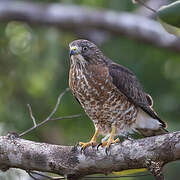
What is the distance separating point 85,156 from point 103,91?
1220mm

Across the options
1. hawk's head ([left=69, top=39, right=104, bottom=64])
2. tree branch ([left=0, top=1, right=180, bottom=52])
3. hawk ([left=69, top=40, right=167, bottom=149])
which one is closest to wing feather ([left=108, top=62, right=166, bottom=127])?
hawk ([left=69, top=40, right=167, bottom=149])

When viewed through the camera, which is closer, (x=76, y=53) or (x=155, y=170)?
(x=155, y=170)

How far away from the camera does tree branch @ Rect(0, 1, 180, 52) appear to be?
329 inches

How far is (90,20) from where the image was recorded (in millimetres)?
8672

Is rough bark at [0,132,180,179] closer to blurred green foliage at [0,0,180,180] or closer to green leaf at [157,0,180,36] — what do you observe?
green leaf at [157,0,180,36]

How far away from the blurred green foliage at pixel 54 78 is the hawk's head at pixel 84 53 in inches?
76.8

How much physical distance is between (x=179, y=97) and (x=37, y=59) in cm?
277

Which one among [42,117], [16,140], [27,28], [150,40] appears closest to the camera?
[16,140]

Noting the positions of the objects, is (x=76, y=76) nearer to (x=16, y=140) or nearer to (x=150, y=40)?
(x=16, y=140)

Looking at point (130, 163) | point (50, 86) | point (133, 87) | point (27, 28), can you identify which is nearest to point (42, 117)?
point (50, 86)

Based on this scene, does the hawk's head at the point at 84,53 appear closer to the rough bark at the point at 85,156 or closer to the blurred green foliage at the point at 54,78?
the rough bark at the point at 85,156

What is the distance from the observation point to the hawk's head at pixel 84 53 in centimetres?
518

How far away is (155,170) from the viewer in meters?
3.62

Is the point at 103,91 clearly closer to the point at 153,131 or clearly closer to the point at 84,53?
the point at 84,53
